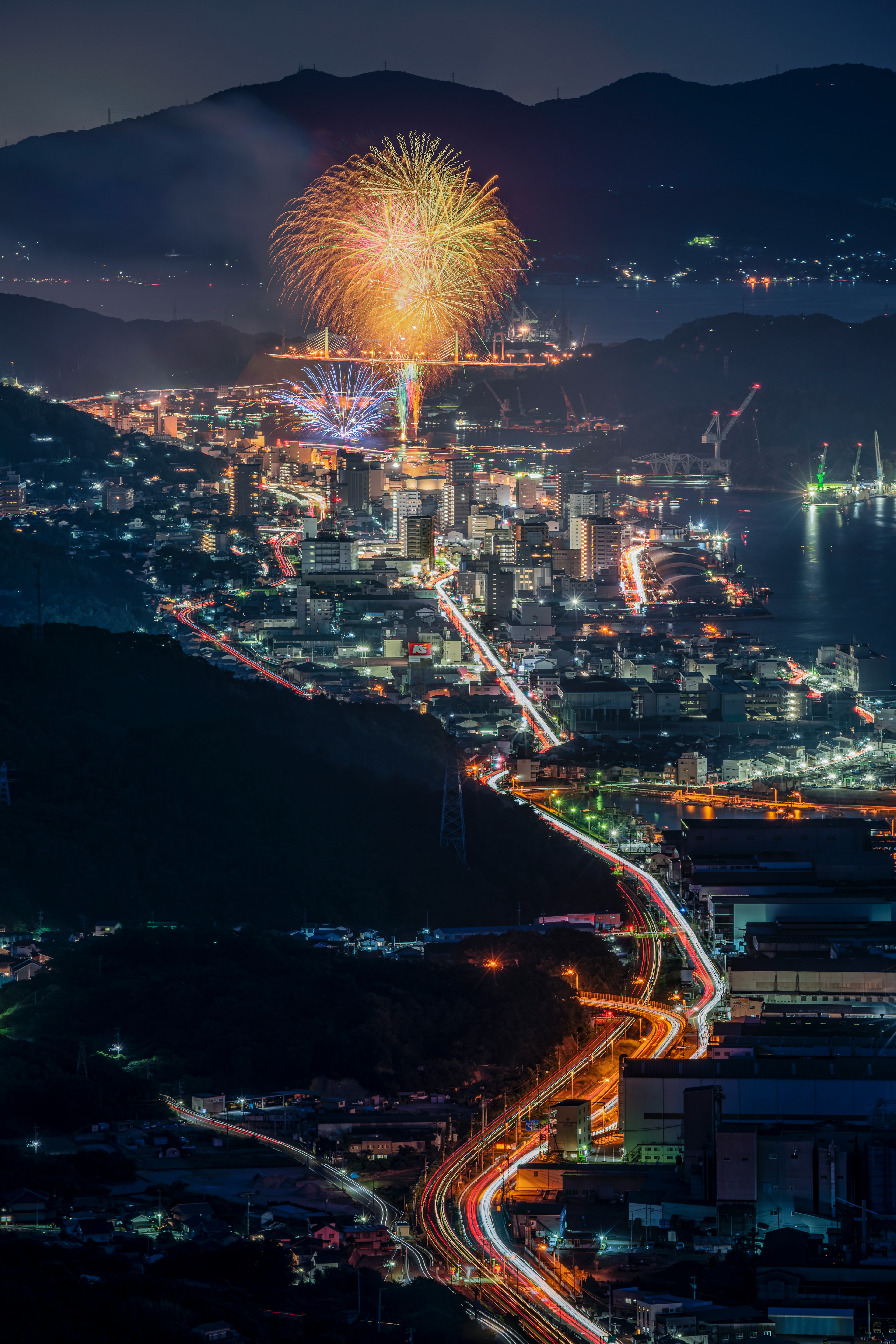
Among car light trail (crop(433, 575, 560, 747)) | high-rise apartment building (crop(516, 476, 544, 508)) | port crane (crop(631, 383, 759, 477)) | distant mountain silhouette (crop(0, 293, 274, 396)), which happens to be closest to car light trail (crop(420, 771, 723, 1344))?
car light trail (crop(433, 575, 560, 747))

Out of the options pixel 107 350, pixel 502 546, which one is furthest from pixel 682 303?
pixel 502 546

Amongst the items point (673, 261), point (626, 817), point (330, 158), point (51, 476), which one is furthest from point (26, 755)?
point (673, 261)

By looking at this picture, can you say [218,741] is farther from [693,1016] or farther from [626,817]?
[693,1016]

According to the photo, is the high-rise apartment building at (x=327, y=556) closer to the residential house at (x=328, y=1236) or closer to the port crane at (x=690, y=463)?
the port crane at (x=690, y=463)

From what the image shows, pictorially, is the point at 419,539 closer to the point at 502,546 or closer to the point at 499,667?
the point at 502,546

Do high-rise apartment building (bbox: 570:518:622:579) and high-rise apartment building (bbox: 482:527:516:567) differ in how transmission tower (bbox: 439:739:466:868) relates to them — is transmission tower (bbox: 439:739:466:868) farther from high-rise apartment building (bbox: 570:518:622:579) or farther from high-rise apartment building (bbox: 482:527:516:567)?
high-rise apartment building (bbox: 570:518:622:579)

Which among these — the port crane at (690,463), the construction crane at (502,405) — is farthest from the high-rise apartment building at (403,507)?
the construction crane at (502,405)
